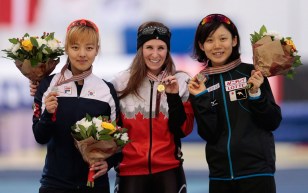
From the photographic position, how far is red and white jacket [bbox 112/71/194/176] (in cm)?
571

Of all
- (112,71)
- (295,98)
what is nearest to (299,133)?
(295,98)

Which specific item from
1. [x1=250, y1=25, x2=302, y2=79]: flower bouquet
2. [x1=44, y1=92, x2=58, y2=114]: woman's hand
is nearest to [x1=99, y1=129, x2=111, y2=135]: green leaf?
[x1=44, y1=92, x2=58, y2=114]: woman's hand

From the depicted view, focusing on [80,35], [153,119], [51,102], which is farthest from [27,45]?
[153,119]

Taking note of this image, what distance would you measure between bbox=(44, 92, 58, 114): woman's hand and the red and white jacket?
2.14 ft

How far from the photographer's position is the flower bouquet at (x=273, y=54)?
5426mm

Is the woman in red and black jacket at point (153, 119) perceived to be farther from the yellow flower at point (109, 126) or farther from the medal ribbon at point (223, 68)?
the yellow flower at point (109, 126)

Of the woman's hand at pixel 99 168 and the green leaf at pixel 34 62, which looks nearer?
the woman's hand at pixel 99 168

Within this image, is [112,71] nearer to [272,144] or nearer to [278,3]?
[278,3]

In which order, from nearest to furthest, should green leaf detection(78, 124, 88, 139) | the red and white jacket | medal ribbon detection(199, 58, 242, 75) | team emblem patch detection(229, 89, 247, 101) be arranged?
1. green leaf detection(78, 124, 88, 139)
2. team emblem patch detection(229, 89, 247, 101)
3. medal ribbon detection(199, 58, 242, 75)
4. the red and white jacket

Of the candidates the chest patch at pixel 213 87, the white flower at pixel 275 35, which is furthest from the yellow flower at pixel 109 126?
the white flower at pixel 275 35

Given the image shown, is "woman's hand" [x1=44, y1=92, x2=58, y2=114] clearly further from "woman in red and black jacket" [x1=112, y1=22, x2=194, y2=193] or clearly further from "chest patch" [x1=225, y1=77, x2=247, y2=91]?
"chest patch" [x1=225, y1=77, x2=247, y2=91]

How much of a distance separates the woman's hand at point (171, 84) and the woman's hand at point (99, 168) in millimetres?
700

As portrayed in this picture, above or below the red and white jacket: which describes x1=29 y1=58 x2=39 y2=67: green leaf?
above

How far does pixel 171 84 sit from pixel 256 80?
0.64m
